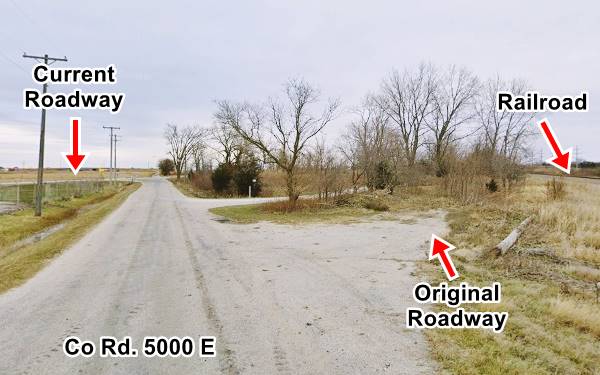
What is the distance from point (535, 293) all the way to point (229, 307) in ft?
16.6

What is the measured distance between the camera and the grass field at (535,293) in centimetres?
362

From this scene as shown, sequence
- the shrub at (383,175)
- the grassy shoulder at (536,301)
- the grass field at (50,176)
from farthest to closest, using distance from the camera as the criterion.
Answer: the grass field at (50,176) → the shrub at (383,175) → the grassy shoulder at (536,301)

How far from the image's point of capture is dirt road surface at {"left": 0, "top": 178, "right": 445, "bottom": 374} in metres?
3.57

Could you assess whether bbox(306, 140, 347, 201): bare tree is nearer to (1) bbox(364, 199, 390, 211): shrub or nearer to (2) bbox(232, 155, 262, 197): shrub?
(1) bbox(364, 199, 390, 211): shrub

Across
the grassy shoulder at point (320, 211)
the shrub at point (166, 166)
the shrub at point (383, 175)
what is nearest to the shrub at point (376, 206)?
the grassy shoulder at point (320, 211)

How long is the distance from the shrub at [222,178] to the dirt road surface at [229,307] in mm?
24407

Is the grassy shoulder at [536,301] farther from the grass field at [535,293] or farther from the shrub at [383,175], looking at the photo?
the shrub at [383,175]

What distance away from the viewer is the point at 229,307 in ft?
16.5

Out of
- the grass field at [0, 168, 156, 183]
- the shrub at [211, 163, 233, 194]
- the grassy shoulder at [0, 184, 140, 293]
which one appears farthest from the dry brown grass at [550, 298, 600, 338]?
the grass field at [0, 168, 156, 183]

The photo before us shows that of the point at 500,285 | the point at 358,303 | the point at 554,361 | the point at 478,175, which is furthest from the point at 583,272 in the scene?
the point at 478,175

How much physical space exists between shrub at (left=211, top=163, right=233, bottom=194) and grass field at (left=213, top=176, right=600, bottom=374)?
24.3 metres

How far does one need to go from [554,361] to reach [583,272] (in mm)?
4396

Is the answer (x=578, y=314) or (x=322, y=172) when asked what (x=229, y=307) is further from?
(x=322, y=172)

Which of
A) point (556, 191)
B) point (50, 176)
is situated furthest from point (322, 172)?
point (50, 176)
